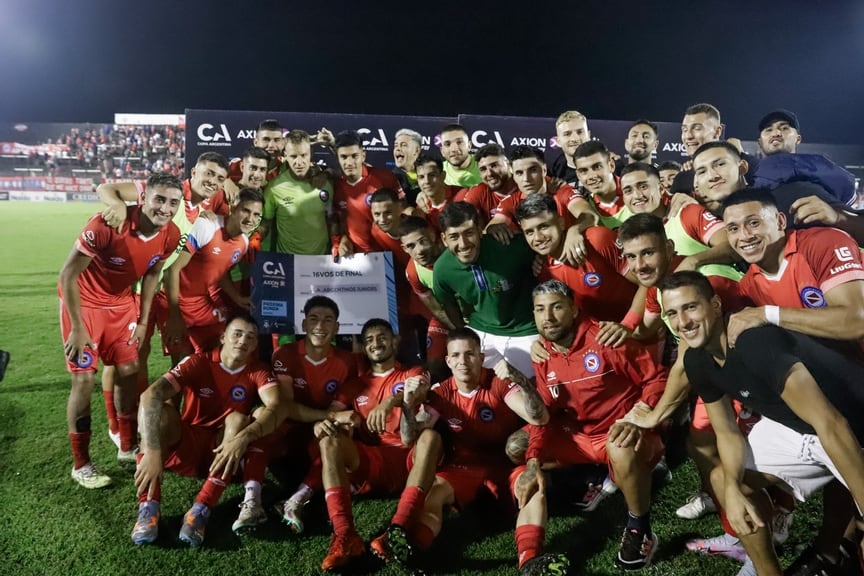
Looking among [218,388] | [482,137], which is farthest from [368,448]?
[482,137]

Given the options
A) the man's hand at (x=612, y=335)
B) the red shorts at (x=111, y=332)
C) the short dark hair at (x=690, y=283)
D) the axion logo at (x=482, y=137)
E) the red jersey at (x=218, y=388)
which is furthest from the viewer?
the axion logo at (x=482, y=137)

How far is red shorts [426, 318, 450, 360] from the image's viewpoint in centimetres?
381

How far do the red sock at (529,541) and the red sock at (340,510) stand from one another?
0.77m

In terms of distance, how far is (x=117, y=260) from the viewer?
139 inches

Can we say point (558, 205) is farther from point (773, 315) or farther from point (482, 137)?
point (482, 137)

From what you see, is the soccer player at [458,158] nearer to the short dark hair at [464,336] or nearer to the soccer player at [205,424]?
the short dark hair at [464,336]

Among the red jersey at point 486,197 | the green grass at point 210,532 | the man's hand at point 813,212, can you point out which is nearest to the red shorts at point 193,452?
the green grass at point 210,532

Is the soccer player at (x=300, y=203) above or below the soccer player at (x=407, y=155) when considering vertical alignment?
below

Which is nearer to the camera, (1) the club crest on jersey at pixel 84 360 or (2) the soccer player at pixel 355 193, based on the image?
(1) the club crest on jersey at pixel 84 360

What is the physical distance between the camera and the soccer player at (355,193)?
451 cm

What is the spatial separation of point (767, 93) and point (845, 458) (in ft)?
54.1

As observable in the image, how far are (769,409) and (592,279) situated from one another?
1268 mm

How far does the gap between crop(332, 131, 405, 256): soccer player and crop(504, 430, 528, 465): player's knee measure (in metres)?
2.17

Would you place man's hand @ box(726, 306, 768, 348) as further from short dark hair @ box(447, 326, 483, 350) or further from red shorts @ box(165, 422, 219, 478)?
red shorts @ box(165, 422, 219, 478)
